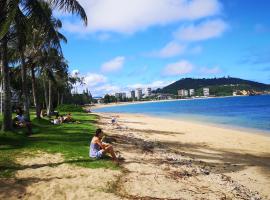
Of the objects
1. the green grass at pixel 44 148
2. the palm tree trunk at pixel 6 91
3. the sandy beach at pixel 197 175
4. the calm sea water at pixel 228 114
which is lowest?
the calm sea water at pixel 228 114

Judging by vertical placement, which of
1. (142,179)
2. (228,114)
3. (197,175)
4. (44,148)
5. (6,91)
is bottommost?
(228,114)

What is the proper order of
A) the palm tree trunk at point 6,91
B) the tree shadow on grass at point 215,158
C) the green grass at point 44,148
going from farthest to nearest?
the palm tree trunk at point 6,91 < the tree shadow on grass at point 215,158 < the green grass at point 44,148

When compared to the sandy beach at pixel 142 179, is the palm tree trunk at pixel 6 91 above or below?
above

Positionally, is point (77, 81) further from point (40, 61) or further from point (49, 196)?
point (49, 196)

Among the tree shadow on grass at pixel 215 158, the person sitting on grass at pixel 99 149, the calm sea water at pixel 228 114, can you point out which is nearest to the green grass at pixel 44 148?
the person sitting on grass at pixel 99 149

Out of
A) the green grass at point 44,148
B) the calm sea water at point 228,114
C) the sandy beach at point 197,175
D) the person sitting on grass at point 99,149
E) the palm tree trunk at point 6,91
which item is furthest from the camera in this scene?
the calm sea water at point 228,114

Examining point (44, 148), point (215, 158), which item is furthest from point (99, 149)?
point (215, 158)

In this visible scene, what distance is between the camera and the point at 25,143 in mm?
15820

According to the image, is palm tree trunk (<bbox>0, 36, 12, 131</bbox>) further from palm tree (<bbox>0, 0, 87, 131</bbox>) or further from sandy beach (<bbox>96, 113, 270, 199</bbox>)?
sandy beach (<bbox>96, 113, 270, 199</bbox>)

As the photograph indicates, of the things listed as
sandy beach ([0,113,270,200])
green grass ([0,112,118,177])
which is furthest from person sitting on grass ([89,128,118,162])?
sandy beach ([0,113,270,200])

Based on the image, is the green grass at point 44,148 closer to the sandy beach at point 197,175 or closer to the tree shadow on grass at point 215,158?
the sandy beach at point 197,175

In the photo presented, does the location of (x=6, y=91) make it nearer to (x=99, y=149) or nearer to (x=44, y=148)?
(x=44, y=148)


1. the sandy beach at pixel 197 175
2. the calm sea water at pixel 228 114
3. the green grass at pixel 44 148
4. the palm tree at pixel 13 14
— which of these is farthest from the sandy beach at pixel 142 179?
the calm sea water at pixel 228 114

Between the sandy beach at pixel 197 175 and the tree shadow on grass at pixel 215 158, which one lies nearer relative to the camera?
the sandy beach at pixel 197 175
